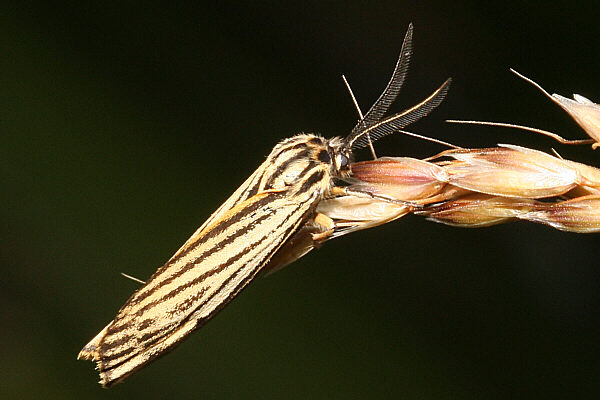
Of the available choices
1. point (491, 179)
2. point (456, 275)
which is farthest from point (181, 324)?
point (456, 275)

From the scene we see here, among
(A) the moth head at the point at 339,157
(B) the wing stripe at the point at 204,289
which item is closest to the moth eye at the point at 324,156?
(A) the moth head at the point at 339,157

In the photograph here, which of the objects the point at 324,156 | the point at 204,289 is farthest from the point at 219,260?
the point at 324,156

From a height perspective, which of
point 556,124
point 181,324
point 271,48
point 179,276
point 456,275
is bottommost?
point 456,275

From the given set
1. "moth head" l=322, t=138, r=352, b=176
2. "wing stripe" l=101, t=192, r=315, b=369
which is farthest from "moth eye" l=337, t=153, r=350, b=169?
"wing stripe" l=101, t=192, r=315, b=369

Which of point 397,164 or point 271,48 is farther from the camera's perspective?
point 271,48

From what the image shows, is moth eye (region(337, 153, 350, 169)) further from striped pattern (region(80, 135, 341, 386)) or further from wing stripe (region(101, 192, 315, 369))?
wing stripe (region(101, 192, 315, 369))

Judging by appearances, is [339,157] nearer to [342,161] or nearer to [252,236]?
[342,161]

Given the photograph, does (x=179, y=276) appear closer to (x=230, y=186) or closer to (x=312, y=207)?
(x=312, y=207)
